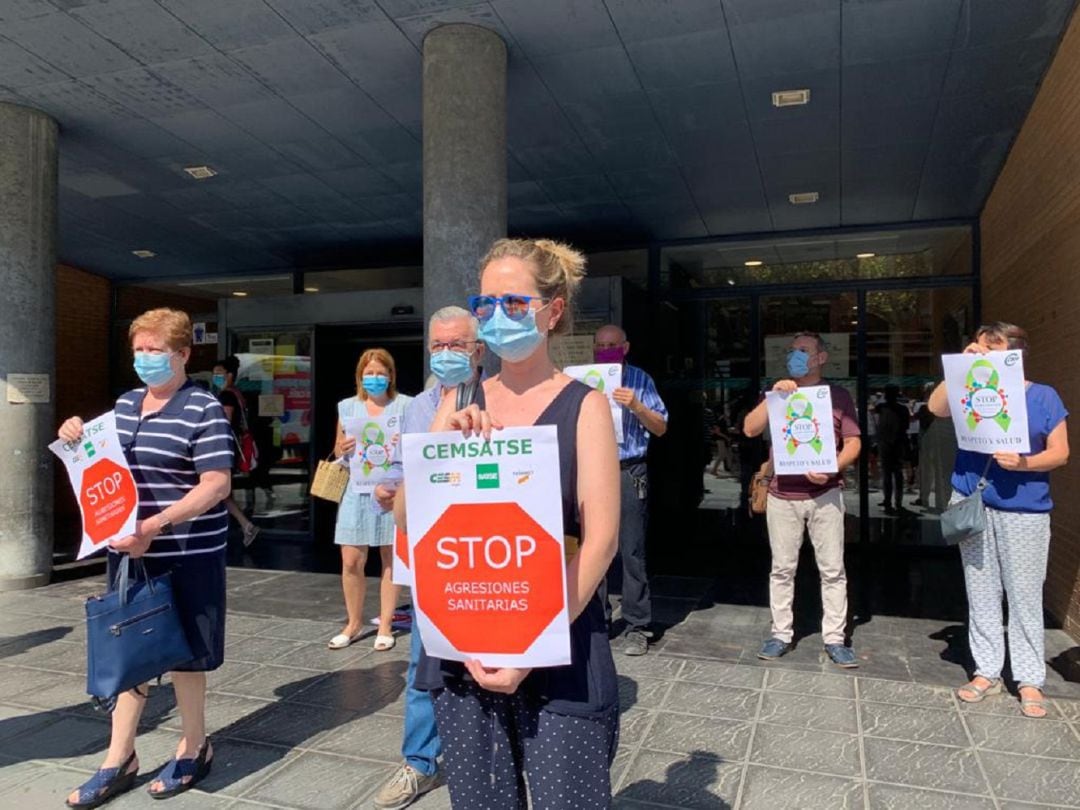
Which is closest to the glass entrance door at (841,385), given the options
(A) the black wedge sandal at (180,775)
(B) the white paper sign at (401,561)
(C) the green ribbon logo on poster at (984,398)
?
(C) the green ribbon logo on poster at (984,398)

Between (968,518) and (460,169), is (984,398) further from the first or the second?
(460,169)

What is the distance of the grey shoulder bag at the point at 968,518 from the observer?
3.91 metres

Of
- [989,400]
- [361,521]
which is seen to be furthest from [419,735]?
[989,400]

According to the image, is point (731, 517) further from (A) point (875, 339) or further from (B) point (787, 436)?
(B) point (787, 436)

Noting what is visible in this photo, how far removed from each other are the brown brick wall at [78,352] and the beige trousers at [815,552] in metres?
10.2

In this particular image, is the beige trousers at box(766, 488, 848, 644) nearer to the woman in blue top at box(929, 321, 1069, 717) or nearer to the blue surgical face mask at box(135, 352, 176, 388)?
the woman in blue top at box(929, 321, 1069, 717)

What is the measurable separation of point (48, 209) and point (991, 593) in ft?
25.8

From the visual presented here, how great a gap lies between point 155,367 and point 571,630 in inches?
85.0

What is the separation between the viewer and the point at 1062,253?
504 cm

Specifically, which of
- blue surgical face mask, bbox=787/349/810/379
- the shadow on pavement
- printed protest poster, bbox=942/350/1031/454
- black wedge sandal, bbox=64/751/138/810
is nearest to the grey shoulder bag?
printed protest poster, bbox=942/350/1031/454

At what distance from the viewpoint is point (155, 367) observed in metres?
3.02

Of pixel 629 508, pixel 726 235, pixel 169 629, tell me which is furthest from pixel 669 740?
pixel 726 235

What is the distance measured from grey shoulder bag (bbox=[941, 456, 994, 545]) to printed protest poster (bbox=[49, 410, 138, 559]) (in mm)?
3789

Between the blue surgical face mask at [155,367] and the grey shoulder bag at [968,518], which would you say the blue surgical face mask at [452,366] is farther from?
the grey shoulder bag at [968,518]
